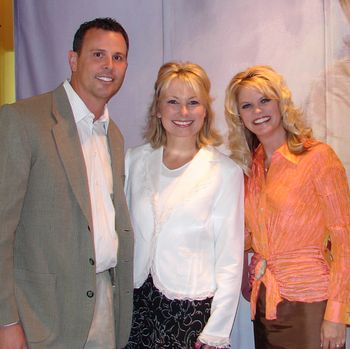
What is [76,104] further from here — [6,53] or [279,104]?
[6,53]

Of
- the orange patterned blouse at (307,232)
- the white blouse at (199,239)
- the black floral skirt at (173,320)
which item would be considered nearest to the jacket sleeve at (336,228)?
the orange patterned blouse at (307,232)

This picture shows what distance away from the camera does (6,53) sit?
3113 mm

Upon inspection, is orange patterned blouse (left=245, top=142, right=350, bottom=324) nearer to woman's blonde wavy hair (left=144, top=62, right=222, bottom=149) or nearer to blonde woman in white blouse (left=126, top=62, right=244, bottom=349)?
blonde woman in white blouse (left=126, top=62, right=244, bottom=349)

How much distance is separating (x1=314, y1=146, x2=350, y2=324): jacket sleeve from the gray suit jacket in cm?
96

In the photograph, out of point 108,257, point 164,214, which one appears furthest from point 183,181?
point 108,257

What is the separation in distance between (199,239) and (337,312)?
2.04 feet

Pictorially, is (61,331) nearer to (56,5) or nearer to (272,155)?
(272,155)

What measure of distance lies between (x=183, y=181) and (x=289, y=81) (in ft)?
3.43

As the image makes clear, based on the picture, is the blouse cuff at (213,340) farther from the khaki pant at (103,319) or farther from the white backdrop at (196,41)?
the white backdrop at (196,41)

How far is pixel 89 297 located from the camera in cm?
179

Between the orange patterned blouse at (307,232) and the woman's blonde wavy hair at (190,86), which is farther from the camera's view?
the woman's blonde wavy hair at (190,86)

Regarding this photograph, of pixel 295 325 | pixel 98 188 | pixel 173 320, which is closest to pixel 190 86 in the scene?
pixel 98 188

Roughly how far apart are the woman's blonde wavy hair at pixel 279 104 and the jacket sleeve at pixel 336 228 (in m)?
0.17

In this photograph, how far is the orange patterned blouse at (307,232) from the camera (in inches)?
78.0
